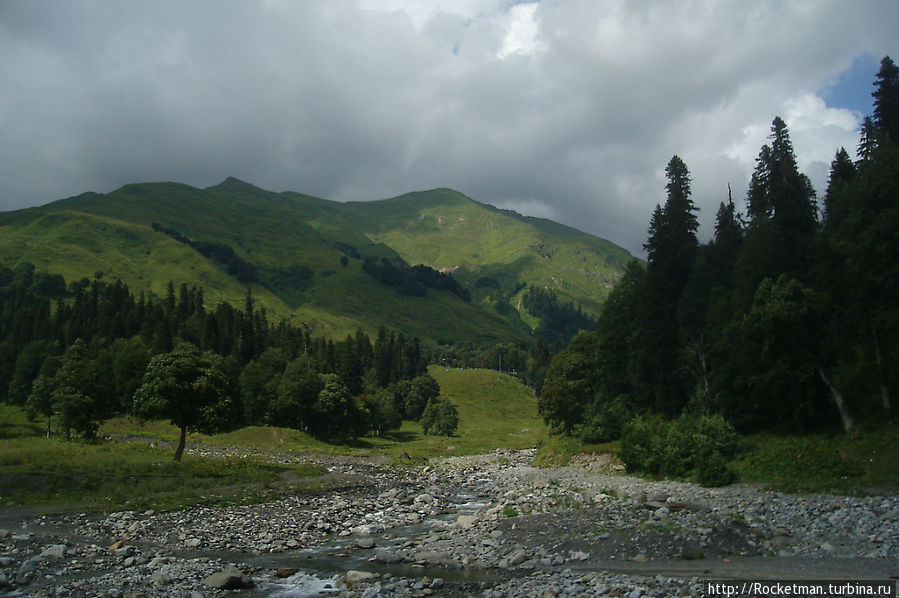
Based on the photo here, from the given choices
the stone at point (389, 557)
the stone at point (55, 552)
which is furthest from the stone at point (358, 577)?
the stone at point (55, 552)

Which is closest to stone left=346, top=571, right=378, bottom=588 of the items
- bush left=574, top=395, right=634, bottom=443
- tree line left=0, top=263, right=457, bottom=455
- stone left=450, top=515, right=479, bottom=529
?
stone left=450, top=515, right=479, bottom=529

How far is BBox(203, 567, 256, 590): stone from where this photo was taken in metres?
19.5

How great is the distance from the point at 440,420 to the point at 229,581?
116 m

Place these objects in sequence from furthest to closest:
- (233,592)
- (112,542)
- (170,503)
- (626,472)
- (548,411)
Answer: (548,411), (626,472), (170,503), (112,542), (233,592)

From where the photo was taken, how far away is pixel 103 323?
13412cm

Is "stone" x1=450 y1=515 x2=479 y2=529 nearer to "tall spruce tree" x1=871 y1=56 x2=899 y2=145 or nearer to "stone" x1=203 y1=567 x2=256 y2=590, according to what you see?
"stone" x1=203 y1=567 x2=256 y2=590

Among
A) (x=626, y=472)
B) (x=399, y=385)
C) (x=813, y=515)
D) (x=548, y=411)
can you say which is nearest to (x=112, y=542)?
(x=813, y=515)

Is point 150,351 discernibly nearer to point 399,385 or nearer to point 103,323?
point 103,323

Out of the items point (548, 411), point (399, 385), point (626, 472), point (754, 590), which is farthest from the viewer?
point (399, 385)

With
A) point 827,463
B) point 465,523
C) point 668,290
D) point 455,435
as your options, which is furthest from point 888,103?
point 455,435

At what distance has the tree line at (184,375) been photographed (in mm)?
54750

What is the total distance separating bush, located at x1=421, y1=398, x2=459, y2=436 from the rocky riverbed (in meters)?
95.2

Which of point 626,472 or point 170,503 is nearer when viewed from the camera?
point 170,503

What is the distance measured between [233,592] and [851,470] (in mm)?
32460
